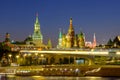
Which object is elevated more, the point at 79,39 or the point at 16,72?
the point at 79,39

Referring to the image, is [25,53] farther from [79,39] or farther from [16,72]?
[79,39]

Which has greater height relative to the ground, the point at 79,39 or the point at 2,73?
the point at 79,39

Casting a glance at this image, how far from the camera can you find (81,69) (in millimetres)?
76000

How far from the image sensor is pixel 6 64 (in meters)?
90.2

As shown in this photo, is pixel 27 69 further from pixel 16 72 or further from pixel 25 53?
pixel 25 53

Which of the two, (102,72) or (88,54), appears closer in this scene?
(102,72)

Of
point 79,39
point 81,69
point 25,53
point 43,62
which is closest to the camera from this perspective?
point 81,69

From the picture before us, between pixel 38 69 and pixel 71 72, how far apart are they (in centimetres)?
513

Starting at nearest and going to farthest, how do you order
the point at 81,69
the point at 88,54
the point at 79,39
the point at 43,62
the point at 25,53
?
the point at 81,69 < the point at 88,54 < the point at 43,62 < the point at 25,53 < the point at 79,39

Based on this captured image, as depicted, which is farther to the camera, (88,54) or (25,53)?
(25,53)

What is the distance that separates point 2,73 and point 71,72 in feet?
34.4

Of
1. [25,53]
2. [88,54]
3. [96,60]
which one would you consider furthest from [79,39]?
[88,54]

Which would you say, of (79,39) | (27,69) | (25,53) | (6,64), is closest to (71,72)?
(27,69)

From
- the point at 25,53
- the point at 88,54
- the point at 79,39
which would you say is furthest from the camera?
the point at 79,39
